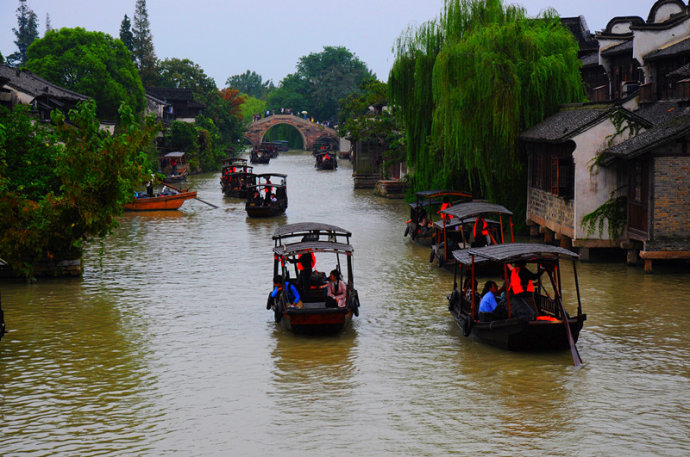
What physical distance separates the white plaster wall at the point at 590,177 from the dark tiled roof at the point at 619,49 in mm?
11405

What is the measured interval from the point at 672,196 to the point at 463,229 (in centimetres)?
607

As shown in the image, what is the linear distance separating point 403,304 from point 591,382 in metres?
7.41

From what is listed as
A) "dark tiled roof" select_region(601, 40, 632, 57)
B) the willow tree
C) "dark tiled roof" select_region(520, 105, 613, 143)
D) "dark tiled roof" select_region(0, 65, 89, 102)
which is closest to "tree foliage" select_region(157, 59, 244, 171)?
"dark tiled roof" select_region(0, 65, 89, 102)

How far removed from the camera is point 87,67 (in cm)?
6525

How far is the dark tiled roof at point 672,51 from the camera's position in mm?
29859

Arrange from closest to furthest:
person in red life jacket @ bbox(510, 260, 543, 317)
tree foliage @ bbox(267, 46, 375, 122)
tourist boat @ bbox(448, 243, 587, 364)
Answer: tourist boat @ bbox(448, 243, 587, 364) < person in red life jacket @ bbox(510, 260, 543, 317) < tree foliage @ bbox(267, 46, 375, 122)

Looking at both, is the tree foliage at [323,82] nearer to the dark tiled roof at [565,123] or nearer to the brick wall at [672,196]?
the dark tiled roof at [565,123]

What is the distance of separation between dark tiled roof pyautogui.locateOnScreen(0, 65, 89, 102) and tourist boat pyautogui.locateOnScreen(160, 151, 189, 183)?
35.4 feet

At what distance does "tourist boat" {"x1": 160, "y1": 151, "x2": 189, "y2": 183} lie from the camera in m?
66.2

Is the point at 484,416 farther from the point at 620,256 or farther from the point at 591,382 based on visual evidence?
the point at 620,256

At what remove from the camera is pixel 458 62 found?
31.9 m

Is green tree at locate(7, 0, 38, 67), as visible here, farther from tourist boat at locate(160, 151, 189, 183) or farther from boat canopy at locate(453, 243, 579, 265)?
boat canopy at locate(453, 243, 579, 265)

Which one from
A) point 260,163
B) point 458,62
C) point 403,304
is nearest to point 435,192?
point 458,62

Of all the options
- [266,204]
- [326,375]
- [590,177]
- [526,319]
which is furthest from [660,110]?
[266,204]
